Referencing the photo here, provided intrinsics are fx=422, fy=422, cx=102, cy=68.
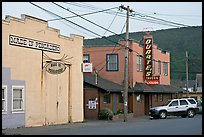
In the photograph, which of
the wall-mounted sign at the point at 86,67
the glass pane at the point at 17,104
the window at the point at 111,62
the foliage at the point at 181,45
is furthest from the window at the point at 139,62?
the foliage at the point at 181,45

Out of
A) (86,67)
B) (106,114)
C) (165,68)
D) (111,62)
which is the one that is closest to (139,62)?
(111,62)

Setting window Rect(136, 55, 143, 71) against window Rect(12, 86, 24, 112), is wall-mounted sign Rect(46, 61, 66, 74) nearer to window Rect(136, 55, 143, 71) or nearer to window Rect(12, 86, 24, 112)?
window Rect(12, 86, 24, 112)

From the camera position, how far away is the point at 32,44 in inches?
1013

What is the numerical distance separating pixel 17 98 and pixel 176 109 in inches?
653

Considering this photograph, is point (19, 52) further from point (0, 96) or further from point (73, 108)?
point (73, 108)

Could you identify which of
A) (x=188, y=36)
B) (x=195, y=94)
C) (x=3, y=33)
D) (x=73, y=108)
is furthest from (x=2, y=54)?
(x=188, y=36)

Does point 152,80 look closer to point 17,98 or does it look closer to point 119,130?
point 17,98

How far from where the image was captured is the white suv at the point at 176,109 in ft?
119

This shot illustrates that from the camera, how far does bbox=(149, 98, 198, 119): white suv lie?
36.3m

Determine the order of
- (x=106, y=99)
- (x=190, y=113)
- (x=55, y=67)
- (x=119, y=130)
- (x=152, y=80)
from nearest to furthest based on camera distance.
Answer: (x=119, y=130) < (x=55, y=67) < (x=190, y=113) < (x=106, y=99) < (x=152, y=80)

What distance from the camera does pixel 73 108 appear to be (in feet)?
97.2

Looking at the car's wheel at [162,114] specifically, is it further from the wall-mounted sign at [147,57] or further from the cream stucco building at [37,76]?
the cream stucco building at [37,76]

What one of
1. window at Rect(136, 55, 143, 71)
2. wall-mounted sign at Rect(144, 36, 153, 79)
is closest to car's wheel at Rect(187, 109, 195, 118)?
wall-mounted sign at Rect(144, 36, 153, 79)

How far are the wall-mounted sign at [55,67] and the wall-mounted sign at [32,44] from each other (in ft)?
3.10
